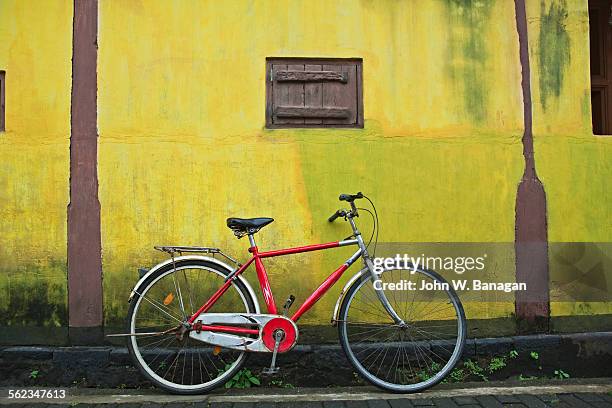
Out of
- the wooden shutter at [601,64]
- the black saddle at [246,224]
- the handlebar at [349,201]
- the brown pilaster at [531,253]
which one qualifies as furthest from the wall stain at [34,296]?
the wooden shutter at [601,64]

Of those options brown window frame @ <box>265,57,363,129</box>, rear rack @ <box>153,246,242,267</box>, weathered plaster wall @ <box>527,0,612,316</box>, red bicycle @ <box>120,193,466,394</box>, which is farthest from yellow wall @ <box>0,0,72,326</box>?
weathered plaster wall @ <box>527,0,612,316</box>

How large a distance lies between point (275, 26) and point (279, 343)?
2.52 metres

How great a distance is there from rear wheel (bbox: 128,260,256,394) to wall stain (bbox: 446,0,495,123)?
95.7 inches

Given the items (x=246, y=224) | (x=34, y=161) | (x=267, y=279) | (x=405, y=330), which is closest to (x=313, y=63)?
(x=246, y=224)

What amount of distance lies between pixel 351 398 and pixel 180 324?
134 cm

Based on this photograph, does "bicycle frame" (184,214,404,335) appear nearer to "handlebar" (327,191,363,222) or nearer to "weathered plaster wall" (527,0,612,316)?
"handlebar" (327,191,363,222)

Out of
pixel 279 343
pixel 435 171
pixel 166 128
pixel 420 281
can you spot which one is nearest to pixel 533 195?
pixel 435 171

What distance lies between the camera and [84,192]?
423cm

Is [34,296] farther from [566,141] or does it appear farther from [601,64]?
[601,64]

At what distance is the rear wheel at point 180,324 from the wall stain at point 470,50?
2.43m

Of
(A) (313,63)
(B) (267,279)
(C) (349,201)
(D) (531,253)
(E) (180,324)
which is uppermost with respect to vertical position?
(A) (313,63)

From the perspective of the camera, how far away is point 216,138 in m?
4.30

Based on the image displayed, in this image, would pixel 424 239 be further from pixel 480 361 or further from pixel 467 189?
pixel 480 361

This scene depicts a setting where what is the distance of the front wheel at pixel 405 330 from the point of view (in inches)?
163
